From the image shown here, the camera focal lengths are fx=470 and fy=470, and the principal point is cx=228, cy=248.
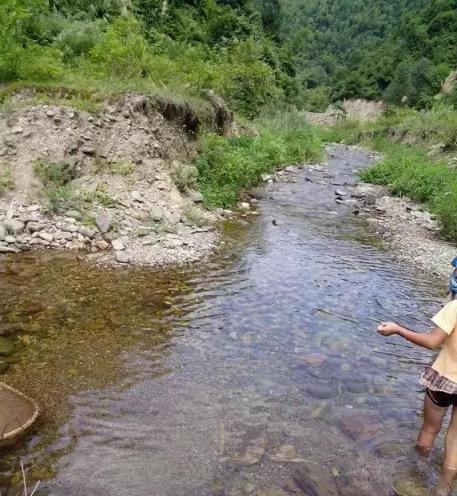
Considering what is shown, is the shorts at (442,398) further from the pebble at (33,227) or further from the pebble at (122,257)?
the pebble at (33,227)

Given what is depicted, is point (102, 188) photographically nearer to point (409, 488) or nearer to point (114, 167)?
point (114, 167)

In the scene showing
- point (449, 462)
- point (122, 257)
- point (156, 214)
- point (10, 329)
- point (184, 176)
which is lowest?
point (122, 257)

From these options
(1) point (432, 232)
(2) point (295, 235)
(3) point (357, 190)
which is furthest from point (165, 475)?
(3) point (357, 190)

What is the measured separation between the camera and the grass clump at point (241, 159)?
14.9m

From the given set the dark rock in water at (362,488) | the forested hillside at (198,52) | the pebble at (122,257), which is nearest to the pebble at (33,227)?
the pebble at (122,257)

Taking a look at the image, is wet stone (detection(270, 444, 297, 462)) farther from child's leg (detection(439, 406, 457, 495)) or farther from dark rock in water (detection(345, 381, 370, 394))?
dark rock in water (detection(345, 381, 370, 394))

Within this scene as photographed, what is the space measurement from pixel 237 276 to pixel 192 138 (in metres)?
7.93

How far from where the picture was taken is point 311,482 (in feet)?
13.9

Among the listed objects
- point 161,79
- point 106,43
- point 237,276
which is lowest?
point 237,276

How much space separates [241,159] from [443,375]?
1295 cm

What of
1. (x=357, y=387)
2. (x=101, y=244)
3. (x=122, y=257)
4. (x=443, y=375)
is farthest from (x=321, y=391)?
(x=101, y=244)

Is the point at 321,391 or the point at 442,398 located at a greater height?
the point at 442,398

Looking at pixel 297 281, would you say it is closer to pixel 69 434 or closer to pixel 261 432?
pixel 261 432

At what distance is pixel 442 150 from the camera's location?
90.8 ft
